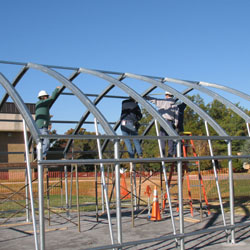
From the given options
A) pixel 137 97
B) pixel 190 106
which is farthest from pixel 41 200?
pixel 190 106

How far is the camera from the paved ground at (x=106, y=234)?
7832mm

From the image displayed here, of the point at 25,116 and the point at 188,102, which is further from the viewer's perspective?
the point at 188,102

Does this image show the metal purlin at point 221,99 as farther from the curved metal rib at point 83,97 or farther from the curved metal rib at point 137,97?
the curved metal rib at point 83,97

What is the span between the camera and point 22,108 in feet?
20.8

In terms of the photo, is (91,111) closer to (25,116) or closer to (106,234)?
(25,116)

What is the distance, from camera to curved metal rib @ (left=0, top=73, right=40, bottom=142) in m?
5.80

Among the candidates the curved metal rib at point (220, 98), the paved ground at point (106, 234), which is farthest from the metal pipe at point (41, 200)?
the curved metal rib at point (220, 98)

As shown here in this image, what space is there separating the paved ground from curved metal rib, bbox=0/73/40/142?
2.90 m

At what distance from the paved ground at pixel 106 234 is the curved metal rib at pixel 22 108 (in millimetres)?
2902

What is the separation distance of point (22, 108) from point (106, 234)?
12.9 feet

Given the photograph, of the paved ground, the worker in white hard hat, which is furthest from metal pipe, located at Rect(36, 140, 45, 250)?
the worker in white hard hat

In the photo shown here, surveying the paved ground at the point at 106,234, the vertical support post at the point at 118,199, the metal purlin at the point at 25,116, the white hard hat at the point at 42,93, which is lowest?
the paved ground at the point at 106,234

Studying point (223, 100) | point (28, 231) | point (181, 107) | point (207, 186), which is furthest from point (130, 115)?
point (207, 186)

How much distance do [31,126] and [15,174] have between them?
2488 centimetres
